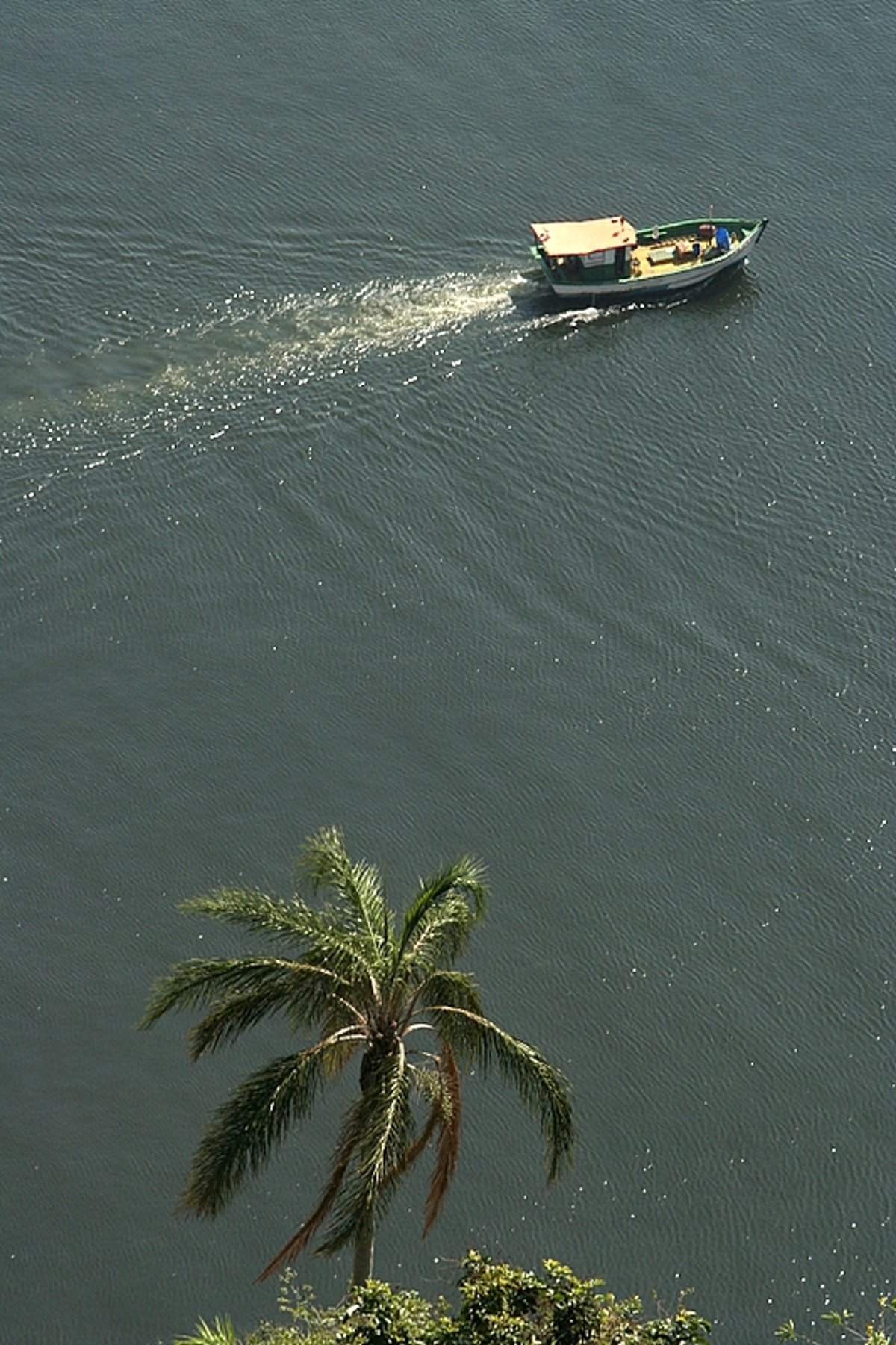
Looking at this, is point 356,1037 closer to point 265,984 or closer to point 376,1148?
point 265,984

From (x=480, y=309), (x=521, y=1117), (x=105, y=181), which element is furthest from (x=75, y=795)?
(x=105, y=181)

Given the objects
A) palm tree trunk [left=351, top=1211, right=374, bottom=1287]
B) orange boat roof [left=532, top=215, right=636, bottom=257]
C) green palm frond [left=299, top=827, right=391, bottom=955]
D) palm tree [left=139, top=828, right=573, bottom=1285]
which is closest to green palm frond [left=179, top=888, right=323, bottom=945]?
palm tree [left=139, top=828, right=573, bottom=1285]

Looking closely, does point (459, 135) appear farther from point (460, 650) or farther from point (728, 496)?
point (460, 650)

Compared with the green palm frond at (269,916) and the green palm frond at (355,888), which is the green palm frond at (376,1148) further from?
the green palm frond at (269,916)

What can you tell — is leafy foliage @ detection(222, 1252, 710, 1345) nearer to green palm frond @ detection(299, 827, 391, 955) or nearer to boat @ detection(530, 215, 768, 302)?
green palm frond @ detection(299, 827, 391, 955)

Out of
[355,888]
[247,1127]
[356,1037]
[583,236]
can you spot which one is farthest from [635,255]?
[247,1127]
